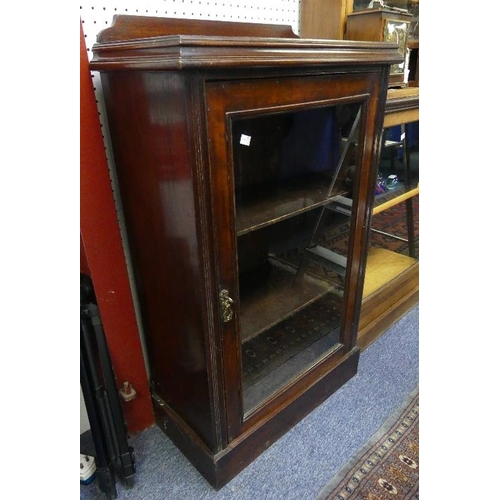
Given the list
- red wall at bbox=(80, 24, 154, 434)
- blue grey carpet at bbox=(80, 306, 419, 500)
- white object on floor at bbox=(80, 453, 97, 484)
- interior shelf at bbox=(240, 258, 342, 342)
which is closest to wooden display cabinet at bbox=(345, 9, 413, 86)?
interior shelf at bbox=(240, 258, 342, 342)

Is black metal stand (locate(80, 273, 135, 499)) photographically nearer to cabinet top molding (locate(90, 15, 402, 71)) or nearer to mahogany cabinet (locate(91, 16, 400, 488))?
mahogany cabinet (locate(91, 16, 400, 488))

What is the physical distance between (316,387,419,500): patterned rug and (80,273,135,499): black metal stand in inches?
21.6

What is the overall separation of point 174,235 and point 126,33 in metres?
0.47

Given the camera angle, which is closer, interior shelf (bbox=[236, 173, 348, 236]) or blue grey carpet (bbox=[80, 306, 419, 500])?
interior shelf (bbox=[236, 173, 348, 236])

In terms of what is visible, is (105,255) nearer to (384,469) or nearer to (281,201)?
(281,201)

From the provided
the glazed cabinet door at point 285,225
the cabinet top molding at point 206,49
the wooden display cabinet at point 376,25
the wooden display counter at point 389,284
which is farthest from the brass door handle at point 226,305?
the wooden display cabinet at point 376,25

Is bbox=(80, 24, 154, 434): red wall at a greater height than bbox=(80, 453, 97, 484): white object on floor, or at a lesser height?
greater

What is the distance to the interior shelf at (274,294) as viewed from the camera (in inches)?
44.1

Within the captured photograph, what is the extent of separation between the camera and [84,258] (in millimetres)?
983

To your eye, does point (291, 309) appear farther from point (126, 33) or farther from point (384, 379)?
point (126, 33)

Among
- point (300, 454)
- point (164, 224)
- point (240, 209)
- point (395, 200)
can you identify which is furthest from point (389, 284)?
point (164, 224)

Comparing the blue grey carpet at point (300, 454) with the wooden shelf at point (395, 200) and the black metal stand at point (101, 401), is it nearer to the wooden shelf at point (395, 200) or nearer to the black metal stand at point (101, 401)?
the black metal stand at point (101, 401)

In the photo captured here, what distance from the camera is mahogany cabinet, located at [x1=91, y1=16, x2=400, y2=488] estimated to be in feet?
2.43
